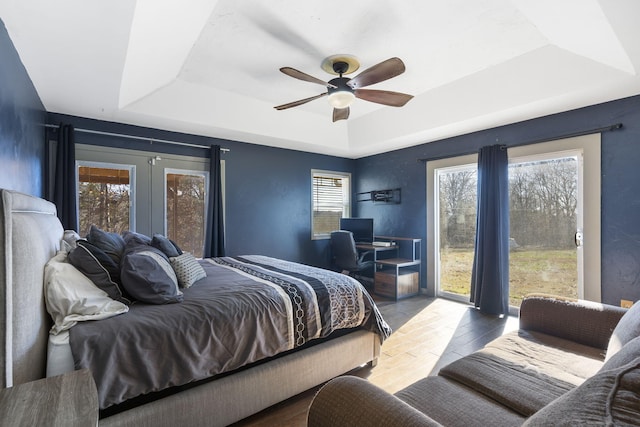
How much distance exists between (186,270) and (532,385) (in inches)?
83.7

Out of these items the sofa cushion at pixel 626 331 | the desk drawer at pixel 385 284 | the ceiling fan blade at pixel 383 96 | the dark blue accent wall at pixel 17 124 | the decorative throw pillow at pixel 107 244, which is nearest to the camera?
the sofa cushion at pixel 626 331

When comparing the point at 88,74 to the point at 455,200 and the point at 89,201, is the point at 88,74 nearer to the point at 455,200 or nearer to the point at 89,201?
the point at 89,201

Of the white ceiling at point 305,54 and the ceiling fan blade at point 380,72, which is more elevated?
the white ceiling at point 305,54

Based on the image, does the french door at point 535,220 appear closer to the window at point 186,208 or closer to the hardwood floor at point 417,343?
the hardwood floor at point 417,343

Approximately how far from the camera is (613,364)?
0.79 metres

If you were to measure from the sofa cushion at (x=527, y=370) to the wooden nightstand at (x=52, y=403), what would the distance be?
142 cm

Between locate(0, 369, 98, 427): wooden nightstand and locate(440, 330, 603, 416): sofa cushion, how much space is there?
142 centimetres

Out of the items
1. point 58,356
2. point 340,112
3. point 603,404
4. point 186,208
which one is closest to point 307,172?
point 186,208

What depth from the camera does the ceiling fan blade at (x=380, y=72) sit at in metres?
2.19

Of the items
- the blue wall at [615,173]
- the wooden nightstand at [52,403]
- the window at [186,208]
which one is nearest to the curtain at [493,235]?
the blue wall at [615,173]

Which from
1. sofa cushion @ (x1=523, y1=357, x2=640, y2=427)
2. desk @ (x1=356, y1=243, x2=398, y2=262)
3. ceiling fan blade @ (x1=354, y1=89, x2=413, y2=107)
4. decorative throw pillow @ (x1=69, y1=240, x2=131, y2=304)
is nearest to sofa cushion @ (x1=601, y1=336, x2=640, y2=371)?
sofa cushion @ (x1=523, y1=357, x2=640, y2=427)

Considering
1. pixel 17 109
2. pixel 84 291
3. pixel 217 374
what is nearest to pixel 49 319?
pixel 84 291

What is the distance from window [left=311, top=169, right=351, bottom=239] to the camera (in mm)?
5352

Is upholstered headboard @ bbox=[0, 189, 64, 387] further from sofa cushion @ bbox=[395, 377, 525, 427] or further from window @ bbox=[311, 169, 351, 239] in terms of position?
window @ bbox=[311, 169, 351, 239]
